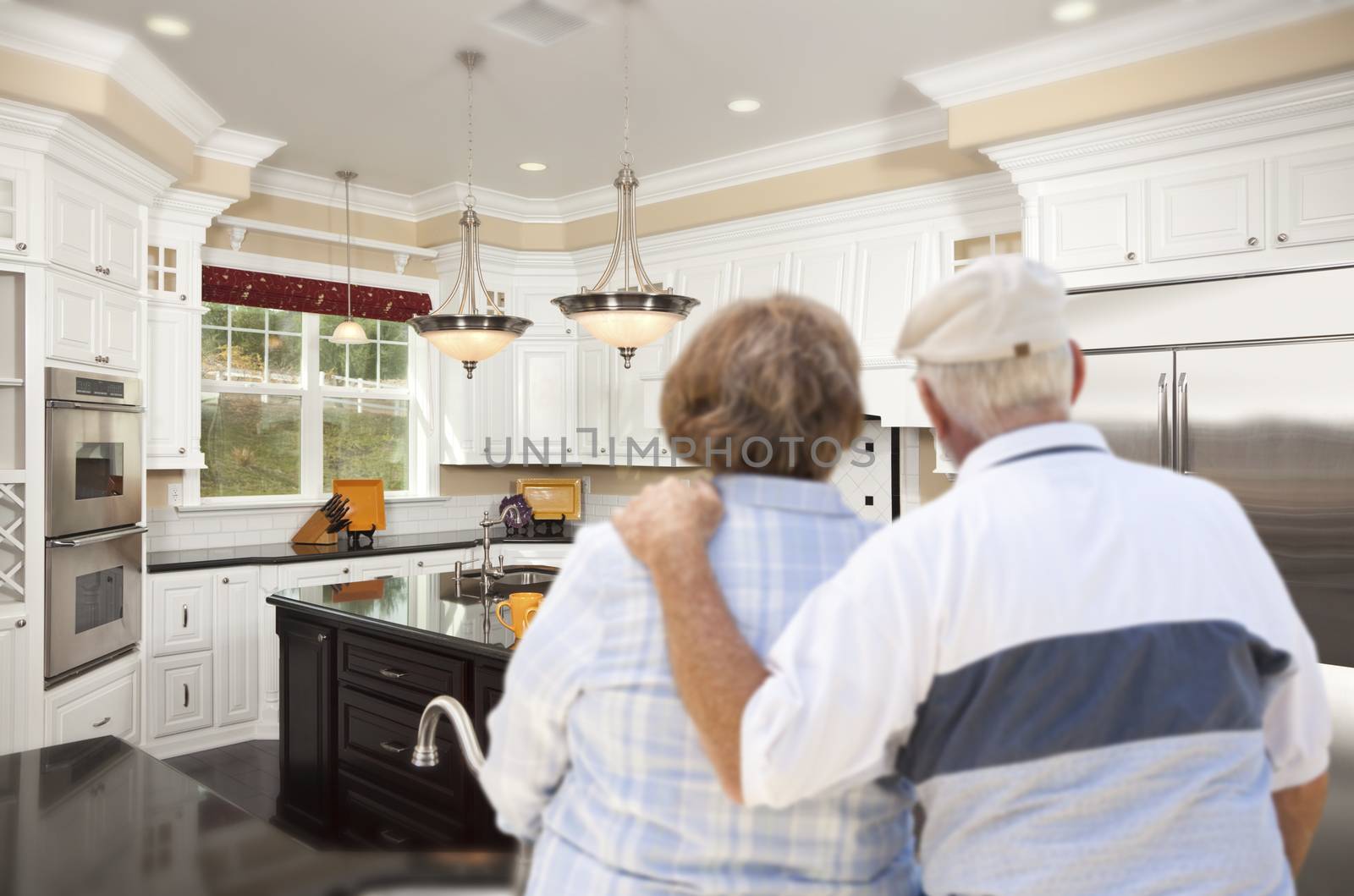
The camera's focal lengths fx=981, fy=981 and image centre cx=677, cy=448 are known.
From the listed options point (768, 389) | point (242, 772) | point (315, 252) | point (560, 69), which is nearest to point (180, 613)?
point (242, 772)

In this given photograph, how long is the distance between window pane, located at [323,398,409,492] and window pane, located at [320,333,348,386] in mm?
113

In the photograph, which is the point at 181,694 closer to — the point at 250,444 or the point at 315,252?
the point at 250,444

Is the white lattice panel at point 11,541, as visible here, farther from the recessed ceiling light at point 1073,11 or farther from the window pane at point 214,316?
the recessed ceiling light at point 1073,11

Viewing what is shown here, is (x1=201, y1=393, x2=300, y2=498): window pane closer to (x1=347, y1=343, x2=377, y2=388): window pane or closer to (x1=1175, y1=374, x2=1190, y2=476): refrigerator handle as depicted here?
(x1=347, y1=343, x2=377, y2=388): window pane

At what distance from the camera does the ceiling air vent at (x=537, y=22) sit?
131 inches

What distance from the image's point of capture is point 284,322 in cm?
553

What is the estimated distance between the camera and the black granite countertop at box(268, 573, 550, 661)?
2.74 m

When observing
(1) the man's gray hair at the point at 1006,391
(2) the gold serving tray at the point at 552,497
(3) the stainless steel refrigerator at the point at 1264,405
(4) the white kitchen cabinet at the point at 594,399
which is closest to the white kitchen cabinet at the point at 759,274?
(4) the white kitchen cabinet at the point at 594,399

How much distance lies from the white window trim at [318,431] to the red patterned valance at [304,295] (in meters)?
0.19

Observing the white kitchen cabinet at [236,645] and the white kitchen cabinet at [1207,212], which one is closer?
the white kitchen cabinet at [1207,212]

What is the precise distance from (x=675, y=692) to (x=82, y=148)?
3735 mm

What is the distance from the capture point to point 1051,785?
0.86 m

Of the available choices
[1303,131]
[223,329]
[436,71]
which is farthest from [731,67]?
[223,329]

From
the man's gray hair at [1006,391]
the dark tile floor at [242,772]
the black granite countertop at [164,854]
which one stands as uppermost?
the man's gray hair at [1006,391]
